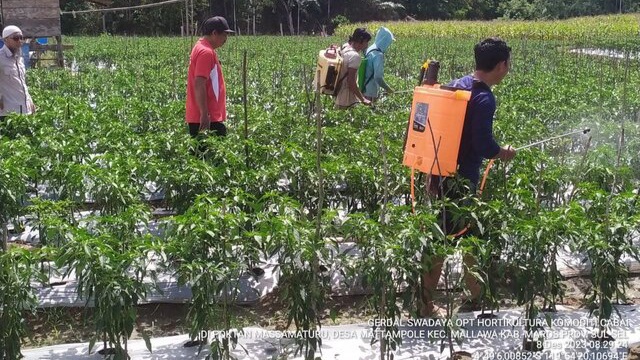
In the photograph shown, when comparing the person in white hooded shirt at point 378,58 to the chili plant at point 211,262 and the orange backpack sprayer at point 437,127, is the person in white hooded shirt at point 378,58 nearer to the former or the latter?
the orange backpack sprayer at point 437,127

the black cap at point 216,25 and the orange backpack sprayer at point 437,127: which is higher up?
the black cap at point 216,25

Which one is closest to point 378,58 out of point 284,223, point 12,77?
point 12,77

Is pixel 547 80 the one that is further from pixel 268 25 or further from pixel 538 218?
pixel 268 25

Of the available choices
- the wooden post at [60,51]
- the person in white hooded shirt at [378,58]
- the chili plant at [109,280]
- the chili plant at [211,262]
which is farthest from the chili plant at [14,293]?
the wooden post at [60,51]

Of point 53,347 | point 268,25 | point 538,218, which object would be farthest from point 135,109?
point 268,25

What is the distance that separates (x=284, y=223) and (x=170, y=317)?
1.42 metres

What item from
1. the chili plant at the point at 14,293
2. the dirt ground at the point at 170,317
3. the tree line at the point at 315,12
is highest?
the tree line at the point at 315,12

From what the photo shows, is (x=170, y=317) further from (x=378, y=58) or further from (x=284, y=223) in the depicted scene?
(x=378, y=58)

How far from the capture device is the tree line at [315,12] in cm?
3697

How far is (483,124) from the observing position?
12.9 feet

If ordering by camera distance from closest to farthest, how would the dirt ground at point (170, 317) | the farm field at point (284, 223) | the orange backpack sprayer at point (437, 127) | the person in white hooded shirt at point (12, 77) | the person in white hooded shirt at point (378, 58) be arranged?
the farm field at point (284, 223)
the orange backpack sprayer at point (437, 127)
the dirt ground at point (170, 317)
the person in white hooded shirt at point (12, 77)
the person in white hooded shirt at point (378, 58)

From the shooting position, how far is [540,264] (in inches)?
141

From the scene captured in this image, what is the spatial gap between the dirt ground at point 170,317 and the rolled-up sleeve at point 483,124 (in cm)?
88

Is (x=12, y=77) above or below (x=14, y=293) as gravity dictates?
above
